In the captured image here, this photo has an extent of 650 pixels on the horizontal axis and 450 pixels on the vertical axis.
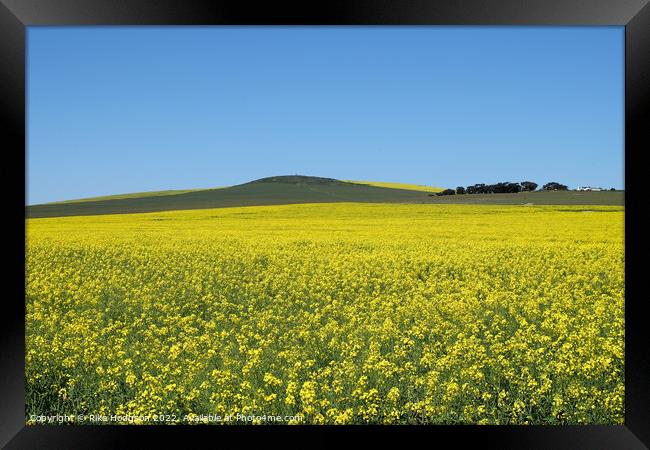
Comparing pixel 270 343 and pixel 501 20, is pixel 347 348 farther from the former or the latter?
pixel 501 20

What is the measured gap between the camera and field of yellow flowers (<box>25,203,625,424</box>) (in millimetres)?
4293

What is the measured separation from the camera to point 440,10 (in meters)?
3.60

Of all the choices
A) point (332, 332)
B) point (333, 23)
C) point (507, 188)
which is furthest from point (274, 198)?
point (333, 23)

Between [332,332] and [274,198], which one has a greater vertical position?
[274,198]

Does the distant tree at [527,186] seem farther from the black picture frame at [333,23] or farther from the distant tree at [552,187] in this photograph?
the black picture frame at [333,23]

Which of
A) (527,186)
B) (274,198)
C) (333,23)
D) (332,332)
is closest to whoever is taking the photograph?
(333,23)

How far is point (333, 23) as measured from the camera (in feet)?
11.9

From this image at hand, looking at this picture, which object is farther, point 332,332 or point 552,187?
point 552,187

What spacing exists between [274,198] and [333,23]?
23.9m

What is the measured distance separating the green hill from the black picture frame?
18.6m

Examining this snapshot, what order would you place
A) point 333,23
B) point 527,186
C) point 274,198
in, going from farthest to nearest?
point 274,198 < point 527,186 < point 333,23

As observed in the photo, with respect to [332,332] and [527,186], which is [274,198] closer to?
[527,186]

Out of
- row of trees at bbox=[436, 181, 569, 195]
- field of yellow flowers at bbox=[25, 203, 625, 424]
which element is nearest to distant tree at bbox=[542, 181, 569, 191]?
row of trees at bbox=[436, 181, 569, 195]

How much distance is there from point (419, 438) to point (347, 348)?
5.01ft
